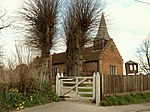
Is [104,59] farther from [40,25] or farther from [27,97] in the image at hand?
[27,97]

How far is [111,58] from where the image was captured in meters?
48.7

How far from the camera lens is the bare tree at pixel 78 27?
1120 inches

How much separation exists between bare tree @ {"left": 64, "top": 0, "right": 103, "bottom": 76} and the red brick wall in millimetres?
15375

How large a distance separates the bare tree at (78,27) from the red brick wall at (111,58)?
50.4ft

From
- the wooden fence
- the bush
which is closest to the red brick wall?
the wooden fence

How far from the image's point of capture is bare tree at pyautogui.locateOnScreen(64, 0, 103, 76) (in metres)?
28.4

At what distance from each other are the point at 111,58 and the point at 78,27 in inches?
835

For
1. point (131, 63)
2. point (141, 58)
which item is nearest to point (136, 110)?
point (131, 63)

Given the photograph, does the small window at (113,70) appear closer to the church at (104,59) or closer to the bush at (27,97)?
the church at (104,59)

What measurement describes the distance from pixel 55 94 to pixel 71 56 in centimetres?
1568

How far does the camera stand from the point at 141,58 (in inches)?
2308

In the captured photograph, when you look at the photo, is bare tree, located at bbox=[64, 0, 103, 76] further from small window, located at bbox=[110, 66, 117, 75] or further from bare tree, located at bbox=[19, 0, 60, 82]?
small window, located at bbox=[110, 66, 117, 75]

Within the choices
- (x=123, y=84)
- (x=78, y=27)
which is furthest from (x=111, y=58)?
(x=123, y=84)

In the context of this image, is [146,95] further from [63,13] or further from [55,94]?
[63,13]
